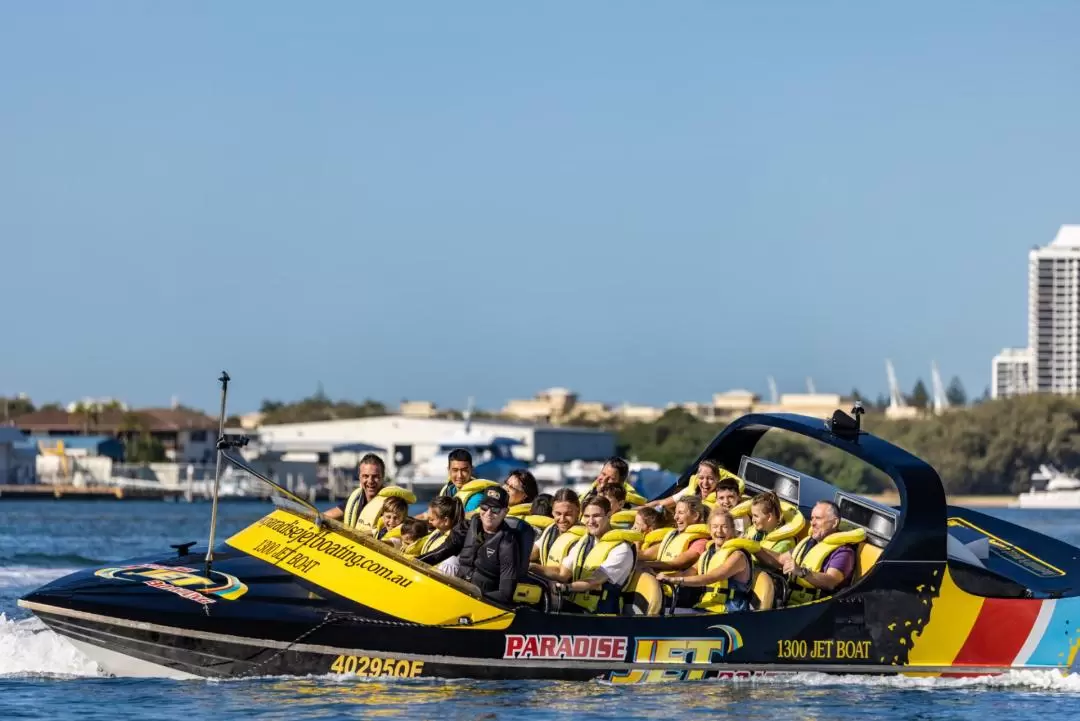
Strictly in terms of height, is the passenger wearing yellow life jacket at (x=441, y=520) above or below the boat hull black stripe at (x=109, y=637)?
above

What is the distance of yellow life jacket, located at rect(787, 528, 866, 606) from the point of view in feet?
51.6

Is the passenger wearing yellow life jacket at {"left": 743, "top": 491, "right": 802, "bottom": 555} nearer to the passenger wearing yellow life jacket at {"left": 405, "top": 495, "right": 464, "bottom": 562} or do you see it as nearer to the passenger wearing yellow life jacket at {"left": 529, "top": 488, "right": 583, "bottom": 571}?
the passenger wearing yellow life jacket at {"left": 529, "top": 488, "right": 583, "bottom": 571}

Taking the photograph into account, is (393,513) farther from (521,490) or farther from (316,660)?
(316,660)

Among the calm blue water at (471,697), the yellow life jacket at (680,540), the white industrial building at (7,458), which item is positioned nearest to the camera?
the calm blue water at (471,697)

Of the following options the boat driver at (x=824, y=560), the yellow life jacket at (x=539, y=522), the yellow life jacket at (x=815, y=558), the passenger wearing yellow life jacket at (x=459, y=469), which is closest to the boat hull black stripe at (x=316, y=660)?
the yellow life jacket at (x=815, y=558)

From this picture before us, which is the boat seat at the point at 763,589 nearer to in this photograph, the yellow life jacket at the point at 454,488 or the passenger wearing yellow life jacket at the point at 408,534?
the yellow life jacket at the point at 454,488

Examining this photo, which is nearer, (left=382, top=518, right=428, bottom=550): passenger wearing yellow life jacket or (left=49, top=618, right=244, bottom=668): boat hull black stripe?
(left=49, top=618, right=244, bottom=668): boat hull black stripe

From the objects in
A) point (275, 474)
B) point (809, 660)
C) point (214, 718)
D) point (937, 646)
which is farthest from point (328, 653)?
point (275, 474)

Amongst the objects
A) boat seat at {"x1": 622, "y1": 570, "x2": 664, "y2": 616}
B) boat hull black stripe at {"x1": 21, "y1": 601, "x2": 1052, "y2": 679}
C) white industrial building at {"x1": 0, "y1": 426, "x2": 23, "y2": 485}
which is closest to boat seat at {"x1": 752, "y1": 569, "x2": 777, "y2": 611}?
boat hull black stripe at {"x1": 21, "y1": 601, "x2": 1052, "y2": 679}

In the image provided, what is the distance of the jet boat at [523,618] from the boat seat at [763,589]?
0.04 ft

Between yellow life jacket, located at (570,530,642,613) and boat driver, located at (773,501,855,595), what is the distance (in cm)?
116

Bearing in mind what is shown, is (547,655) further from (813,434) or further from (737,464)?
(737,464)

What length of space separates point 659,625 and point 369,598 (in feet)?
7.33

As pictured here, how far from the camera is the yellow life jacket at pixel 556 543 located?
1558 centimetres
